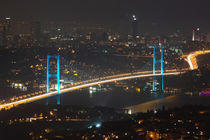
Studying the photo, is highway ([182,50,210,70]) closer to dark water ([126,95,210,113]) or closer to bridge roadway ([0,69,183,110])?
bridge roadway ([0,69,183,110])

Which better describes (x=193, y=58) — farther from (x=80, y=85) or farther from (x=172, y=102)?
(x=80, y=85)

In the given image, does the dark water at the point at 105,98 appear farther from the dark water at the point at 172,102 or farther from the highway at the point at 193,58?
the highway at the point at 193,58

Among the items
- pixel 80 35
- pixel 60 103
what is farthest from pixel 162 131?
pixel 80 35

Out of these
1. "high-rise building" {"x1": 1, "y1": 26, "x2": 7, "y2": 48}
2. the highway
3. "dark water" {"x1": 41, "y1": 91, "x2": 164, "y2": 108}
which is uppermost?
"high-rise building" {"x1": 1, "y1": 26, "x2": 7, "y2": 48}

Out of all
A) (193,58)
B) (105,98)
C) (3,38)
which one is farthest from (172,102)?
(3,38)

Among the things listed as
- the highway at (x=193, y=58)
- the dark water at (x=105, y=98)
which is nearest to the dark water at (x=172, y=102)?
the dark water at (x=105, y=98)

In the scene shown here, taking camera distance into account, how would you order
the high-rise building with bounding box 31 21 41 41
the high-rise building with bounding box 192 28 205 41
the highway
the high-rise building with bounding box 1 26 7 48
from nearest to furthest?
the high-rise building with bounding box 1 26 7 48 < the high-rise building with bounding box 31 21 41 41 < the highway < the high-rise building with bounding box 192 28 205 41

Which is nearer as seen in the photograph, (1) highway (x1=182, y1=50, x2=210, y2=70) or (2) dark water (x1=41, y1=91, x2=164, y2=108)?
(2) dark water (x1=41, y1=91, x2=164, y2=108)

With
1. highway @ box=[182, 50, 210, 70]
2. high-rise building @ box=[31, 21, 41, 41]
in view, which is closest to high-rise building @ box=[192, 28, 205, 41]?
highway @ box=[182, 50, 210, 70]

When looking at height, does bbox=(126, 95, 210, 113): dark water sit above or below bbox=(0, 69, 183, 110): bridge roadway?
below
